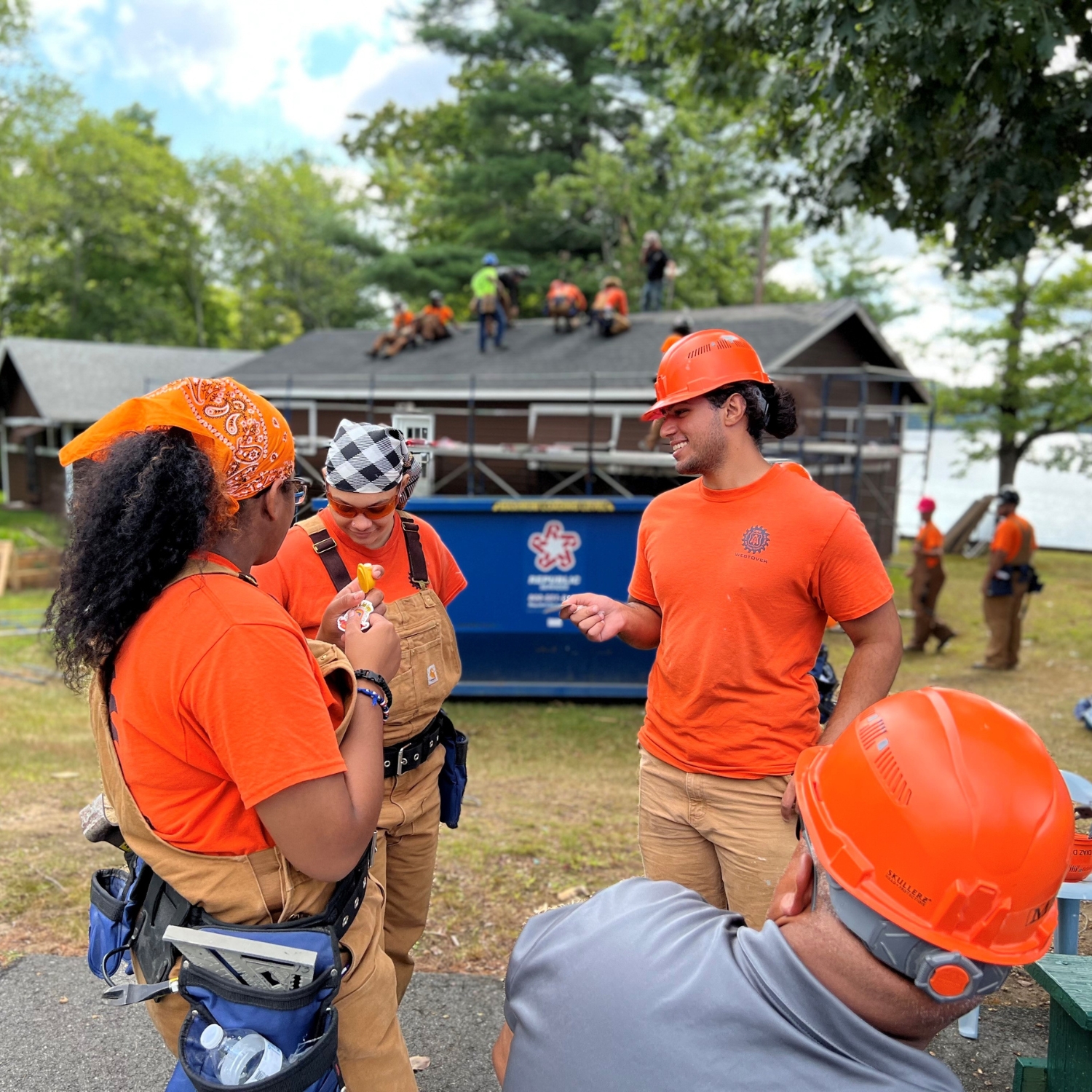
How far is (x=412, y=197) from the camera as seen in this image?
37.6m

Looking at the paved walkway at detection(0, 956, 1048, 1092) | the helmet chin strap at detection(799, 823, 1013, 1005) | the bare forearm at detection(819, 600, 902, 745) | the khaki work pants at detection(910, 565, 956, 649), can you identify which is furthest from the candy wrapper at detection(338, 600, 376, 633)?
the khaki work pants at detection(910, 565, 956, 649)

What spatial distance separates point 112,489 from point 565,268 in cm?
2690

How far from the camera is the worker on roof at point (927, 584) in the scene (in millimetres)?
11625

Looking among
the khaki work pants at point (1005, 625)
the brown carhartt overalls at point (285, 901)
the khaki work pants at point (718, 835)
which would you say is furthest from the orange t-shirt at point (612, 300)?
the brown carhartt overalls at point (285, 901)

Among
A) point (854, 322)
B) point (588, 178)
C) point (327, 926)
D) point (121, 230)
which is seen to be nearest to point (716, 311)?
point (854, 322)

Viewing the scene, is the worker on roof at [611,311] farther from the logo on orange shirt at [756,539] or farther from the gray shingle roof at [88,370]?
the logo on orange shirt at [756,539]

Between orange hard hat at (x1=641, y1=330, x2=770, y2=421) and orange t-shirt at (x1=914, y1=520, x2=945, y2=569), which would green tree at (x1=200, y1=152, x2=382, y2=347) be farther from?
orange hard hat at (x1=641, y1=330, x2=770, y2=421)

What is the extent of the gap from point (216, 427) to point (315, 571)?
1183mm

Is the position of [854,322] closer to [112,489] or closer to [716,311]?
[716,311]

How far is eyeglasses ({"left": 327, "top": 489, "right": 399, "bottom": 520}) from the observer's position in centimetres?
278

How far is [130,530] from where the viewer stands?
5.07 feet

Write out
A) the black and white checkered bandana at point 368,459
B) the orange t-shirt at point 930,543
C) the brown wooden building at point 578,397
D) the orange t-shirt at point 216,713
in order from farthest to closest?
the brown wooden building at point 578,397, the orange t-shirt at point 930,543, the black and white checkered bandana at point 368,459, the orange t-shirt at point 216,713

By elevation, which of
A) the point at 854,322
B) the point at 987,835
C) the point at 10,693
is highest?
the point at 854,322

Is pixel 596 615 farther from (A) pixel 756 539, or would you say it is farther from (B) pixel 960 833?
(B) pixel 960 833
